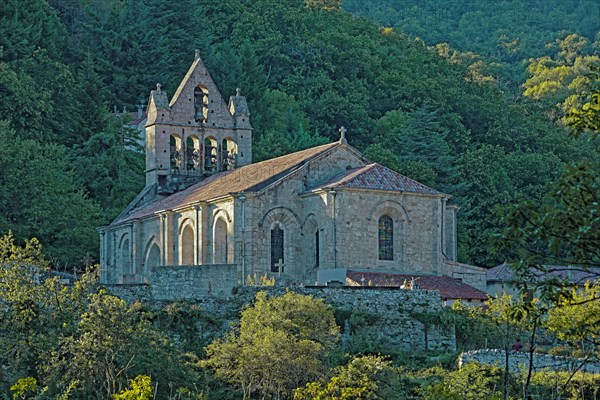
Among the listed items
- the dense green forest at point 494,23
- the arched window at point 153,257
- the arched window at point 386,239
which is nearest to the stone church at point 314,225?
the arched window at point 386,239

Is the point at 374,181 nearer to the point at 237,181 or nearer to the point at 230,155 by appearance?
the point at 237,181

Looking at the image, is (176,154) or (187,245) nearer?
(187,245)

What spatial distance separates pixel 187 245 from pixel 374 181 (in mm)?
9426

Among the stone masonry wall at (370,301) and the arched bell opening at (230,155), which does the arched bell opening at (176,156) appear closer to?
the arched bell opening at (230,155)

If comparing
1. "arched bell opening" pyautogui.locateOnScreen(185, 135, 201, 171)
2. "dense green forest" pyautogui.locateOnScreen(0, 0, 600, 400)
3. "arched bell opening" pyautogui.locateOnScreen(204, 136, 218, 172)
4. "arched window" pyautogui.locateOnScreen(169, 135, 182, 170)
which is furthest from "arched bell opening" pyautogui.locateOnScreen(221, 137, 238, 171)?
"dense green forest" pyautogui.locateOnScreen(0, 0, 600, 400)

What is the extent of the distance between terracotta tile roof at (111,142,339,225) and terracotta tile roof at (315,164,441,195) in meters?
1.88

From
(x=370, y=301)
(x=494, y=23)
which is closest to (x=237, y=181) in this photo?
(x=370, y=301)

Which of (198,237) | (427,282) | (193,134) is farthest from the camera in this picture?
(193,134)

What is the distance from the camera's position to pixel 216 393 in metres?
32.8

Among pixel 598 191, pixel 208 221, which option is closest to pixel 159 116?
pixel 208 221

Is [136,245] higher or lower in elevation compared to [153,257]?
higher

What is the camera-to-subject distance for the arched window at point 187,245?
51531 millimetres

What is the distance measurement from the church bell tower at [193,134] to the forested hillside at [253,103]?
4733 millimetres

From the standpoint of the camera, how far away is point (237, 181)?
164 ft
